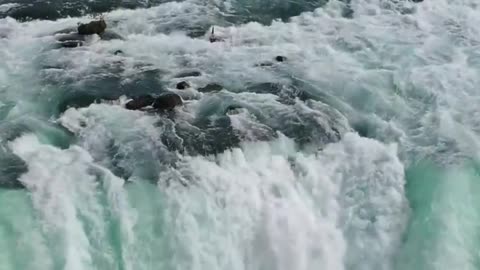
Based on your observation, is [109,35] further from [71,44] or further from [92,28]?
[71,44]

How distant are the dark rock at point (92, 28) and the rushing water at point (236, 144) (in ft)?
1.37

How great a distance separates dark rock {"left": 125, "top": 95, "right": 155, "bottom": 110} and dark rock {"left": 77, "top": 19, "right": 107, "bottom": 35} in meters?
2.50

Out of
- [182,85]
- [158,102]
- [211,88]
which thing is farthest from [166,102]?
[211,88]

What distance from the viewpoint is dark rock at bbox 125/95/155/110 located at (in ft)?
44.5

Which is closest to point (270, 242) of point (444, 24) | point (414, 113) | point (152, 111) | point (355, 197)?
point (355, 197)

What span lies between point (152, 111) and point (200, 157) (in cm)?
156

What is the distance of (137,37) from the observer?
15.8m

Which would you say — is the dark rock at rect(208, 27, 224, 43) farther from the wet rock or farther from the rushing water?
the wet rock

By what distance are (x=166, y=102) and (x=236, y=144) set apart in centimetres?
164

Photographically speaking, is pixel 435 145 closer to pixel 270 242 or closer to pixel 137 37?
pixel 270 242

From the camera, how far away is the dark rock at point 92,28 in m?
15.5

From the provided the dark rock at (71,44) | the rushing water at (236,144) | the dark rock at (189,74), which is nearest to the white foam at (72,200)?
the rushing water at (236,144)

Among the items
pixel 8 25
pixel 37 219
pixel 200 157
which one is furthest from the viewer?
pixel 8 25

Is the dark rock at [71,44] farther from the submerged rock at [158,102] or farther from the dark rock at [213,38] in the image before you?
the dark rock at [213,38]
